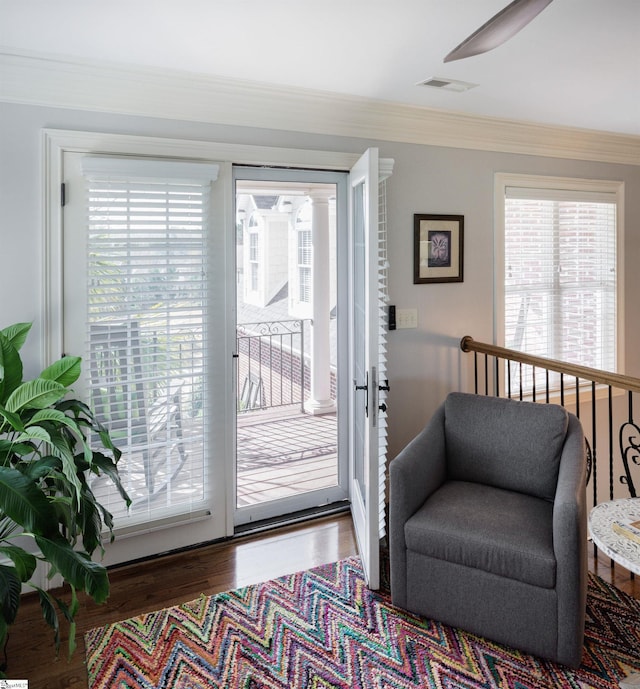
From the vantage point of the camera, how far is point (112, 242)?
261 cm

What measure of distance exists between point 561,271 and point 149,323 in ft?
9.89

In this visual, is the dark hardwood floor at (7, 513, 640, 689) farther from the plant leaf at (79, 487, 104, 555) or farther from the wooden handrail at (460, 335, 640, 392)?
the wooden handrail at (460, 335, 640, 392)

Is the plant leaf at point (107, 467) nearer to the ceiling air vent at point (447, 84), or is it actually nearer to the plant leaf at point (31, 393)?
the plant leaf at point (31, 393)

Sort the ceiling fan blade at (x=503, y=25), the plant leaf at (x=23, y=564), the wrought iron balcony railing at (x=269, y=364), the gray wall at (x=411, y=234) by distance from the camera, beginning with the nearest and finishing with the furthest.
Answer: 1. the ceiling fan blade at (x=503, y=25)
2. the plant leaf at (x=23, y=564)
3. the gray wall at (x=411, y=234)
4. the wrought iron balcony railing at (x=269, y=364)

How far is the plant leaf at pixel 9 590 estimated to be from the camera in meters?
1.76

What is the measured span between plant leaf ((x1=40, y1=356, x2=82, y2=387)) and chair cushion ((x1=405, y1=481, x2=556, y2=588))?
1514 millimetres

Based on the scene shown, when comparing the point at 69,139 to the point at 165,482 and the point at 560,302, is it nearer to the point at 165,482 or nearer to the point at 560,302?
the point at 165,482

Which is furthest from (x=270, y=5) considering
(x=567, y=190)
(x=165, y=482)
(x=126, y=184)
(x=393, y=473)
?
(x=567, y=190)

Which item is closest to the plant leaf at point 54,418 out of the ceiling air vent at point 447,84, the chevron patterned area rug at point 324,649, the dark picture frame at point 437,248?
the chevron patterned area rug at point 324,649

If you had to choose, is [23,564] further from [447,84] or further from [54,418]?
[447,84]

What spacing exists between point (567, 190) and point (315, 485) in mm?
2808

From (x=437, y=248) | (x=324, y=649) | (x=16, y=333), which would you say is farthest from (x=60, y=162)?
(x=324, y=649)

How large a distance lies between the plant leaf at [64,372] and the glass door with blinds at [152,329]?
391 mm

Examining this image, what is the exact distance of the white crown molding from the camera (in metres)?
2.43
